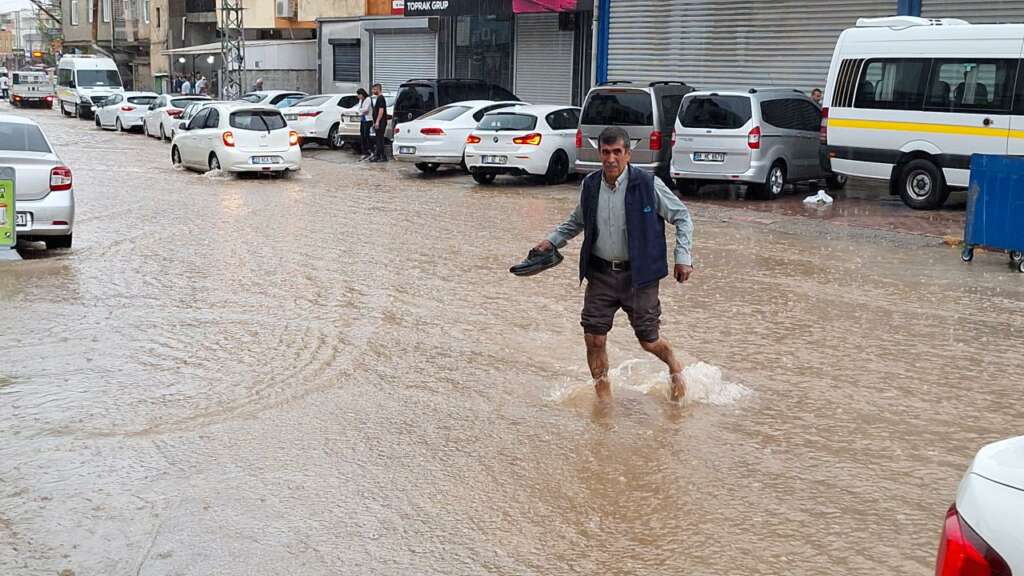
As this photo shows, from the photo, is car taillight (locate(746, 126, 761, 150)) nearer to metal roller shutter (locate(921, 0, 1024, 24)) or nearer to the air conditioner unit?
metal roller shutter (locate(921, 0, 1024, 24))

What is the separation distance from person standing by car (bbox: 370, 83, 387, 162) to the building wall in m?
14.9

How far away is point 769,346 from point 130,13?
6377 centimetres

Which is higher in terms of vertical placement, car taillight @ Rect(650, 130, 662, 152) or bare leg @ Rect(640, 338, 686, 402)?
car taillight @ Rect(650, 130, 662, 152)

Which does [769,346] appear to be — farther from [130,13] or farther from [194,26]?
[130,13]

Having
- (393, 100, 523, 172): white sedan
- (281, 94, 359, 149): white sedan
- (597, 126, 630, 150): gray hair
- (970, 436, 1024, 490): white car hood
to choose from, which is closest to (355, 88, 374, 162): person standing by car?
(281, 94, 359, 149): white sedan

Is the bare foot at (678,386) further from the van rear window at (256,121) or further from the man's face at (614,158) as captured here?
the van rear window at (256,121)

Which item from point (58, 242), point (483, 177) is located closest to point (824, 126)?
point (483, 177)

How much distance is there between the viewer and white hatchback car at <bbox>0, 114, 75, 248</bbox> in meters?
11.8

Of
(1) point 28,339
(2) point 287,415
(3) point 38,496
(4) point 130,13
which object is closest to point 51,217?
(1) point 28,339

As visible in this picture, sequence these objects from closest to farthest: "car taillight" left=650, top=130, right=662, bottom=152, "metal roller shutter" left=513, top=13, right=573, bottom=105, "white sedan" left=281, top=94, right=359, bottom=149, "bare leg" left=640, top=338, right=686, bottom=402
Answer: "bare leg" left=640, top=338, right=686, bottom=402 → "car taillight" left=650, top=130, right=662, bottom=152 → "white sedan" left=281, top=94, right=359, bottom=149 → "metal roller shutter" left=513, top=13, right=573, bottom=105

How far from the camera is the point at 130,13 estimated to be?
216 feet

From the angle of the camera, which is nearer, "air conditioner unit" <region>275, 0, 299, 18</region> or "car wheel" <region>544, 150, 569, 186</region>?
"car wheel" <region>544, 150, 569, 186</region>

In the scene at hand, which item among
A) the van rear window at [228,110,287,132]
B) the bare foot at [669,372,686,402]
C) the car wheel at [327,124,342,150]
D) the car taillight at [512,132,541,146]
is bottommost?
the bare foot at [669,372,686,402]

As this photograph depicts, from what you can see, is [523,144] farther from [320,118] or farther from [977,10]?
[320,118]
